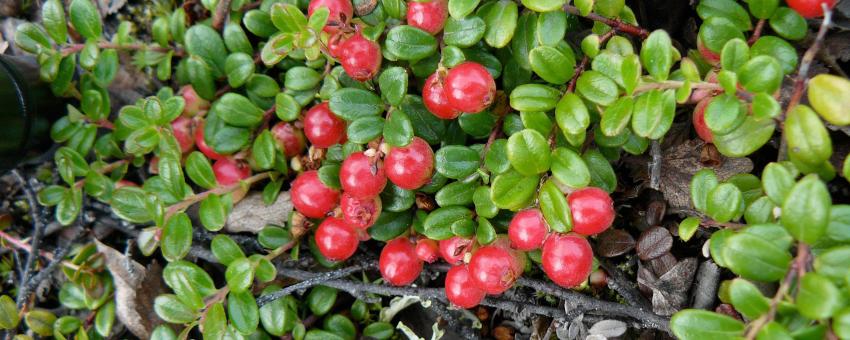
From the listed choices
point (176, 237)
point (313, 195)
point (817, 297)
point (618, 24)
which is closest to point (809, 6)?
point (618, 24)

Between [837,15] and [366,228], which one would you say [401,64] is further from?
[837,15]

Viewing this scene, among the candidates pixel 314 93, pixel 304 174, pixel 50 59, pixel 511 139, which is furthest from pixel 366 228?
pixel 50 59

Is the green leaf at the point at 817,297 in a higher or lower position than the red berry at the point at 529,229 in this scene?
higher

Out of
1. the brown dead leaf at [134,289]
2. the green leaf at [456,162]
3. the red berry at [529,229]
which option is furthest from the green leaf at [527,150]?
the brown dead leaf at [134,289]

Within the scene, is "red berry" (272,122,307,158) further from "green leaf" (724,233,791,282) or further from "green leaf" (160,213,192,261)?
"green leaf" (724,233,791,282)

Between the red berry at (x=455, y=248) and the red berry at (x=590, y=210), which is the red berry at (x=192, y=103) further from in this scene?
the red berry at (x=590, y=210)

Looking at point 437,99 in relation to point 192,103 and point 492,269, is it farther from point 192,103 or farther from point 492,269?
point 192,103
